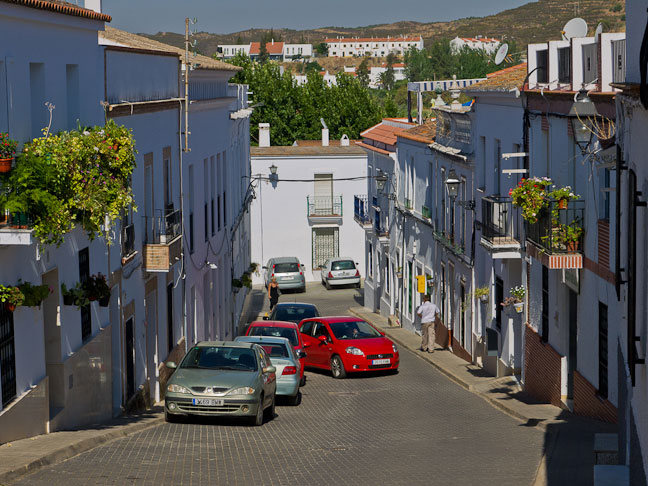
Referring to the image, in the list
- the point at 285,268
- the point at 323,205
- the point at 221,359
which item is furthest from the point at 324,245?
Result: the point at 221,359

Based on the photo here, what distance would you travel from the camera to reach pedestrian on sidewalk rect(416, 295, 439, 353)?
29.8m

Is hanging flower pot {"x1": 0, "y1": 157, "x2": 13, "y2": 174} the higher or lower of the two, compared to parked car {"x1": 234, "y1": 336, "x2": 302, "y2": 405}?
higher

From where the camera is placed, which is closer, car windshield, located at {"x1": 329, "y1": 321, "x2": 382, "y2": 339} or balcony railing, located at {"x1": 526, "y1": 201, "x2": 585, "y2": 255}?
balcony railing, located at {"x1": 526, "y1": 201, "x2": 585, "y2": 255}

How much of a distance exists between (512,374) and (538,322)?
3462 mm

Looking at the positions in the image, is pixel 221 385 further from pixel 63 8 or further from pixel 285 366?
pixel 63 8

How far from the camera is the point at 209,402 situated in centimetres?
1664

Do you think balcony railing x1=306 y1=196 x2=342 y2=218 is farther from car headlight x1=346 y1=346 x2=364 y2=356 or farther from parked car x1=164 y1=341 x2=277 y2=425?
parked car x1=164 y1=341 x2=277 y2=425

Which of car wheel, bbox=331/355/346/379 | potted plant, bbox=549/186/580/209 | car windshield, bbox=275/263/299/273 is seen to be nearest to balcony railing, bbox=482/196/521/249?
potted plant, bbox=549/186/580/209

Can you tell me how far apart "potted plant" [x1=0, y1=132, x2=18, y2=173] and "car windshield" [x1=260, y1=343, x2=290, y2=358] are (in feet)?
35.4

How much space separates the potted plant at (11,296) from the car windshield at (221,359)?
6085 mm

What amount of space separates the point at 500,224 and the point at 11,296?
48.9 feet

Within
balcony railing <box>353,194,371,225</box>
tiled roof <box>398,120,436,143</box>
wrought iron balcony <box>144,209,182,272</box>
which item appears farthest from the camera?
balcony railing <box>353,194,371,225</box>

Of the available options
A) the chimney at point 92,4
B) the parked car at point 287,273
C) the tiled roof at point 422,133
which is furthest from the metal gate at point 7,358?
the parked car at point 287,273

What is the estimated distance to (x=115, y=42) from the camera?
2067 cm
